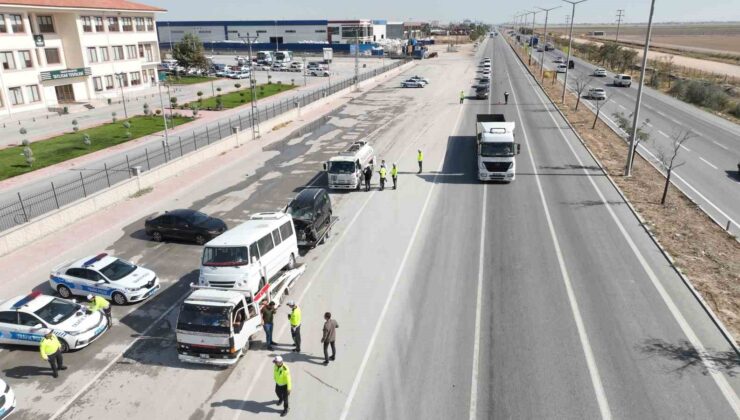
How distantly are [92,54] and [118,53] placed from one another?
4.78m

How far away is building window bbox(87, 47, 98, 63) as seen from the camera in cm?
5724

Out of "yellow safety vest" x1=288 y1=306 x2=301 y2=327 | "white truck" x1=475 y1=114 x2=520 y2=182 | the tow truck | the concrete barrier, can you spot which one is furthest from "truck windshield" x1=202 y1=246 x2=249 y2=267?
"white truck" x1=475 y1=114 x2=520 y2=182

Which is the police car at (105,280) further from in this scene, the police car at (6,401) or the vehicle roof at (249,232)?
the police car at (6,401)

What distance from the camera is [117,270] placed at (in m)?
17.6

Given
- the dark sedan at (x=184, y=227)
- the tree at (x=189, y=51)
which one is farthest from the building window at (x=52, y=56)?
the dark sedan at (x=184, y=227)

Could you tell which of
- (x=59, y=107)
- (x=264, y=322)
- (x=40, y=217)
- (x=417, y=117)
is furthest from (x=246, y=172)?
(x=59, y=107)

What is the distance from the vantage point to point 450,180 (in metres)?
29.9

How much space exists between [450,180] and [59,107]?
46120 millimetres

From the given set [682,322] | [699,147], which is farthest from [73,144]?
[699,147]

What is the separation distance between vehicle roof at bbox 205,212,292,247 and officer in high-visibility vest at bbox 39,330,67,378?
201 inches

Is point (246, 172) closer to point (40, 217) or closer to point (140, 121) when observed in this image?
point (40, 217)

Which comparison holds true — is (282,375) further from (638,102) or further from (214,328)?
(638,102)

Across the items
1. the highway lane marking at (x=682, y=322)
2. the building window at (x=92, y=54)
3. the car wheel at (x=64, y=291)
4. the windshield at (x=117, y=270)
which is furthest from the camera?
the building window at (x=92, y=54)

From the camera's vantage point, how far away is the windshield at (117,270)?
17.4 meters
